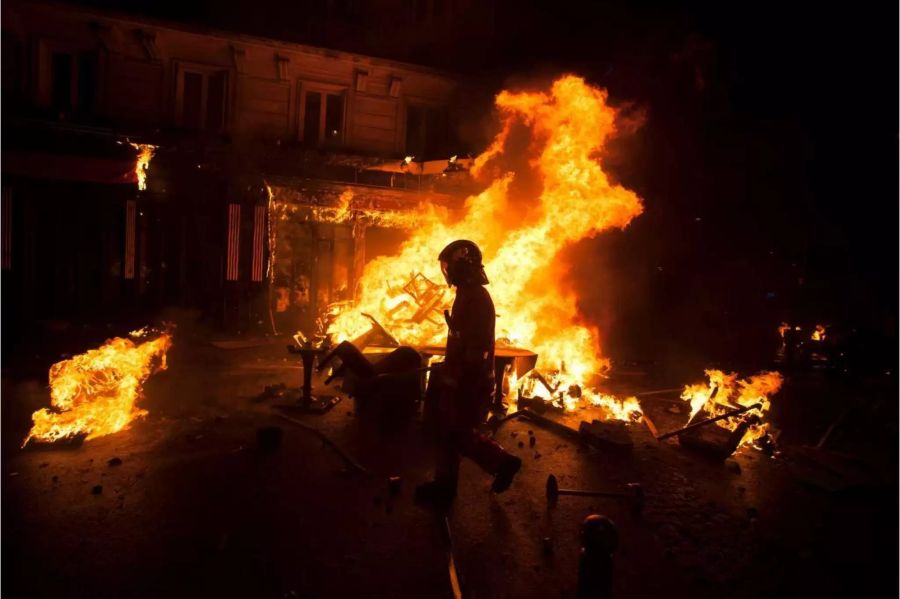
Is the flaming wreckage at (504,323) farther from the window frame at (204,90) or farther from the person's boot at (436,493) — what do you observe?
the window frame at (204,90)

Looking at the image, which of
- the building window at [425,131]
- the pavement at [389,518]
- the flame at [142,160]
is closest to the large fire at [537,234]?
the building window at [425,131]

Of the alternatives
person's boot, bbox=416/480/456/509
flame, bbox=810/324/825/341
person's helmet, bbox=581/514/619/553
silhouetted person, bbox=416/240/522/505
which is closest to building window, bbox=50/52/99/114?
silhouetted person, bbox=416/240/522/505

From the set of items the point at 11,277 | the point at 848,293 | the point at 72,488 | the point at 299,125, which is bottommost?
the point at 72,488

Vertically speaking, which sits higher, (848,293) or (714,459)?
(848,293)

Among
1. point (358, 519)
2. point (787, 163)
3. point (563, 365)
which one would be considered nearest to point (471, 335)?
point (358, 519)

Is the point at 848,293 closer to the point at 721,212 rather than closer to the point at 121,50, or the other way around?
the point at 721,212

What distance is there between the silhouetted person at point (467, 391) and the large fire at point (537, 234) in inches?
185

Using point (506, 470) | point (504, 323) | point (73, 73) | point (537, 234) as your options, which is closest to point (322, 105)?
point (73, 73)

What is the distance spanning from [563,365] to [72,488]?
8.60 m

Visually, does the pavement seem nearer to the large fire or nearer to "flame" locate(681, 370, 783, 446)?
"flame" locate(681, 370, 783, 446)

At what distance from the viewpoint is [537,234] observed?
12250mm

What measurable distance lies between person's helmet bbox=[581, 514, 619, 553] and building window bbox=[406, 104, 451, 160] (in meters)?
14.6

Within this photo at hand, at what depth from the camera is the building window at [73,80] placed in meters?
13.1

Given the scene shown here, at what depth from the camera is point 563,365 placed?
10.4m
